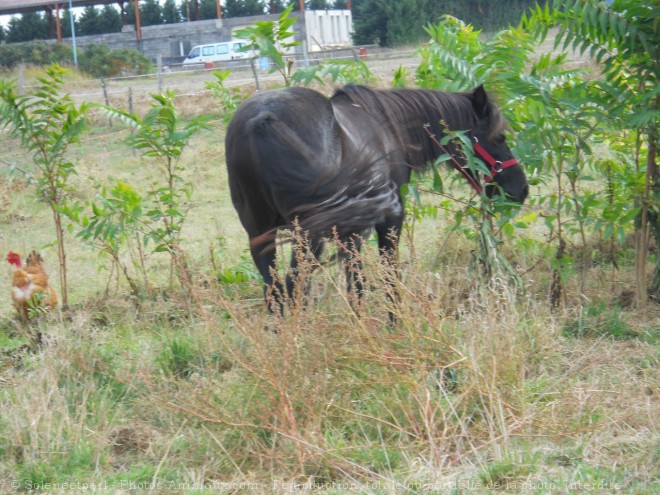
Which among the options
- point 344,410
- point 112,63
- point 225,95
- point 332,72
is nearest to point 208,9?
point 112,63

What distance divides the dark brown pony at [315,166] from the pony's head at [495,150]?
48 cm

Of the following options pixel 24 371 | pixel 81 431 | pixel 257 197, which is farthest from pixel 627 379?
pixel 24 371

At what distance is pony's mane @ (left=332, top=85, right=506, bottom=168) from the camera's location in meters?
6.05

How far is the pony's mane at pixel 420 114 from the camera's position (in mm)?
6047

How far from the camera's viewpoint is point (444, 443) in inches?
140

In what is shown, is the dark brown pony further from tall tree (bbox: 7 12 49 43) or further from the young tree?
tall tree (bbox: 7 12 49 43)

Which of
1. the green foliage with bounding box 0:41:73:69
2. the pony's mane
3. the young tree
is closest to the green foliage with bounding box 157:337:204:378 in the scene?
the pony's mane

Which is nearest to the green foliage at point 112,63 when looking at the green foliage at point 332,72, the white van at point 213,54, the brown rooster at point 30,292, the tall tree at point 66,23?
the white van at point 213,54

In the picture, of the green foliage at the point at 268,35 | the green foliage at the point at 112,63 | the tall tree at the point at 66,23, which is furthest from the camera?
the tall tree at the point at 66,23

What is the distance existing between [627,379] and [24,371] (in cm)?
363

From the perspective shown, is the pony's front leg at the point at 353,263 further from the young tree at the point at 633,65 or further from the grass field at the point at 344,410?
the young tree at the point at 633,65

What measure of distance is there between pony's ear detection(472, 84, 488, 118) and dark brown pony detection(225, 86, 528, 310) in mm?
738

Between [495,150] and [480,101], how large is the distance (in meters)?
0.44

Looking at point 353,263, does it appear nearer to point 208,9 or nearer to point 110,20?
point 110,20
